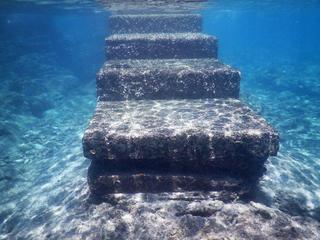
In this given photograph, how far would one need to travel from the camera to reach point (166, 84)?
8.15 m

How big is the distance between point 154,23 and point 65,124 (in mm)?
6462

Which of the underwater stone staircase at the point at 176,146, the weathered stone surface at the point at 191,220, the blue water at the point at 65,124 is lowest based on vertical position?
the blue water at the point at 65,124

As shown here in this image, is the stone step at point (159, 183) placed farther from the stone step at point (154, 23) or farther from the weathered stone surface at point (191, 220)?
the stone step at point (154, 23)

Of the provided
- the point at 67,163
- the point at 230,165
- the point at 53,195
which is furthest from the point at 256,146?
the point at 67,163

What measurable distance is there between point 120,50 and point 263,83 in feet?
46.7

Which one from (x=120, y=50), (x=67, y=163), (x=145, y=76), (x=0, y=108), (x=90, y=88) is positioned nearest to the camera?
(x=145, y=76)

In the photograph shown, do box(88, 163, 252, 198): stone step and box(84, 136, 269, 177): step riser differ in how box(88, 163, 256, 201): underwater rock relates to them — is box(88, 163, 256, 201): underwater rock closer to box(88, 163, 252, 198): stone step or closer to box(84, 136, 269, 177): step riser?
box(88, 163, 252, 198): stone step

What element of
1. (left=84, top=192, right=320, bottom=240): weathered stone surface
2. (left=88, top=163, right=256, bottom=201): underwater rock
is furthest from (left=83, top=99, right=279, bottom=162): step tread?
(left=84, top=192, right=320, bottom=240): weathered stone surface

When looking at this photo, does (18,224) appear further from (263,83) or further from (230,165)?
(263,83)

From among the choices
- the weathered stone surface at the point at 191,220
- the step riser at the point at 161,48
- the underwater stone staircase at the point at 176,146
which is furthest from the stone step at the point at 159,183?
the step riser at the point at 161,48

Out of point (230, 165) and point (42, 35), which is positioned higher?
point (230, 165)

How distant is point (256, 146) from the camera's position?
5.45 metres

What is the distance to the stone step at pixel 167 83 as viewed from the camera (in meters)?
8.03

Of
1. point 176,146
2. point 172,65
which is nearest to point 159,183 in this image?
point 176,146
